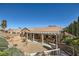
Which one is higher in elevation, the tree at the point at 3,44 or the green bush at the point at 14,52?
the tree at the point at 3,44

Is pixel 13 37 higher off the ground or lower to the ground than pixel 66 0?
lower

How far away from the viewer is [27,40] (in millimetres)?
5289

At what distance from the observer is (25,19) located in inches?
207

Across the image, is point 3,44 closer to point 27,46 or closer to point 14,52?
point 14,52

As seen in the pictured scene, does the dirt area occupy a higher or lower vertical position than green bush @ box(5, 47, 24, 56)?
higher

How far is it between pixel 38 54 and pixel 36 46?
8 cm

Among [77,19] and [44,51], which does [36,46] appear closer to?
[44,51]

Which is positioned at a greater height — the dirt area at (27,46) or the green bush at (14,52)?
the dirt area at (27,46)

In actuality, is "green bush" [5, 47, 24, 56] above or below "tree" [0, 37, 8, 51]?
below

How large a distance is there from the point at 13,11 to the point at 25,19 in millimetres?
139

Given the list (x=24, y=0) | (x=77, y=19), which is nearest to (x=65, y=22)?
(x=77, y=19)

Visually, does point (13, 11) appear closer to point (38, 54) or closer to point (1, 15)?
point (1, 15)

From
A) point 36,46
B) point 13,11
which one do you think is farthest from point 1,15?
point 36,46

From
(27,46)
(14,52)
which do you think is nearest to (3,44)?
(14,52)
